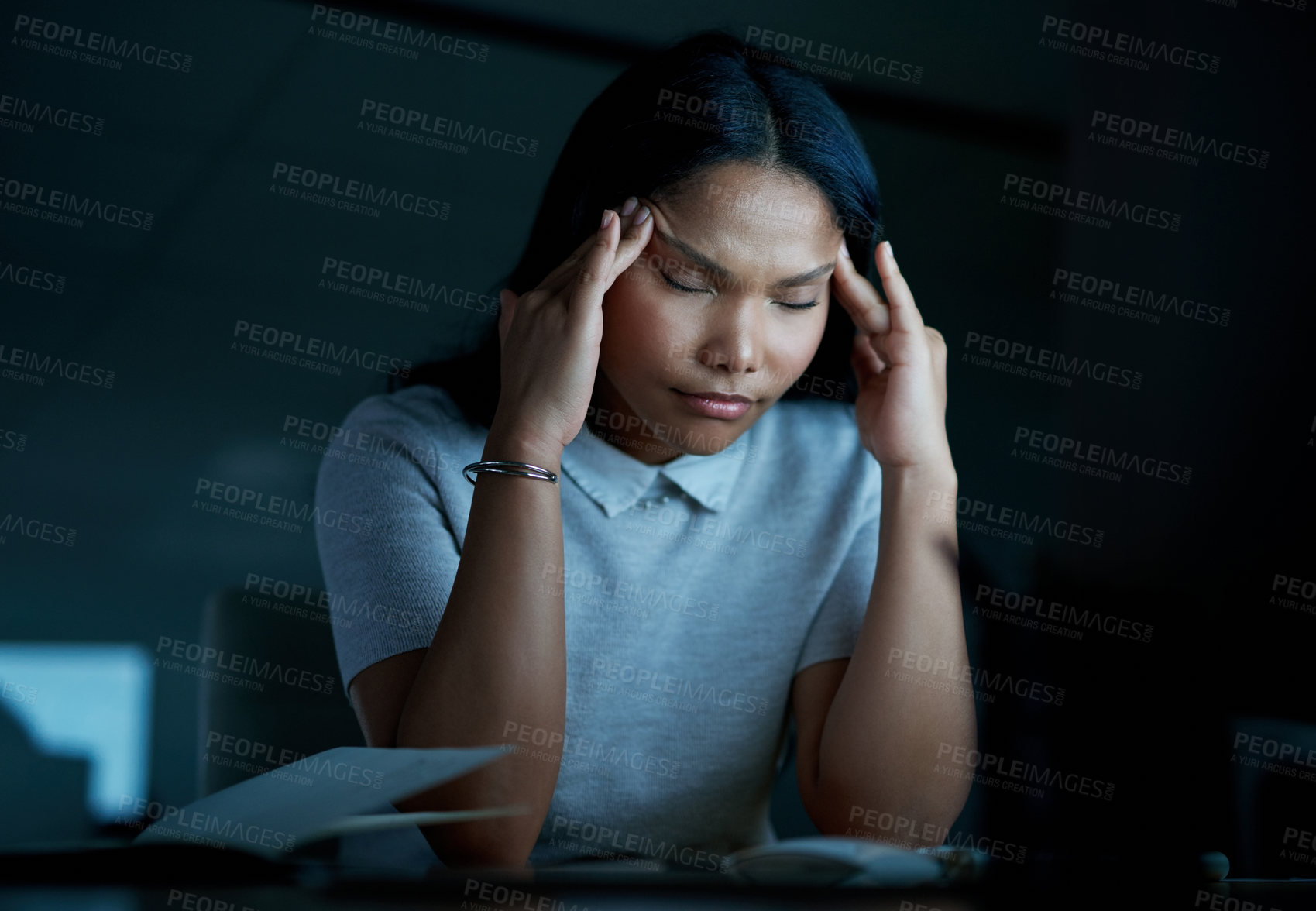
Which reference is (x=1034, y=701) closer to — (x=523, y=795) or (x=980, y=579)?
(x=980, y=579)

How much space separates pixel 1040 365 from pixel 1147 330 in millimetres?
348

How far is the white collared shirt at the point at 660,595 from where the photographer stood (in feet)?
3.86

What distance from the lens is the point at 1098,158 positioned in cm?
237

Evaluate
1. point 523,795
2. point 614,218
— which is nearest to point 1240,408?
point 614,218
